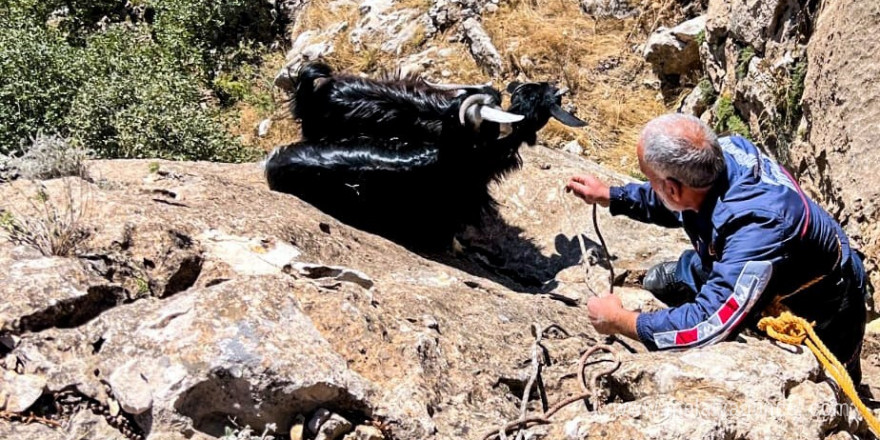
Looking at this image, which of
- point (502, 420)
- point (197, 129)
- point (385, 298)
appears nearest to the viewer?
point (502, 420)

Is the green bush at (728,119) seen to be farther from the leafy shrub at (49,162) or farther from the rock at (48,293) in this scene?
the rock at (48,293)

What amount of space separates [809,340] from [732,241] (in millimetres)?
385

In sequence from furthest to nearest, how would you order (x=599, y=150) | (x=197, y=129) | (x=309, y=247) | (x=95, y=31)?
(x=95, y=31) → (x=599, y=150) → (x=197, y=129) → (x=309, y=247)

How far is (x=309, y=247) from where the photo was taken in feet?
11.6

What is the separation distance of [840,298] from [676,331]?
0.86 meters

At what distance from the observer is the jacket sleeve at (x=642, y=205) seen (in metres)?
3.35

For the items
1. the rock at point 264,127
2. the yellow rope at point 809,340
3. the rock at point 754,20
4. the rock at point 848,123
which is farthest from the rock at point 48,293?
the rock at point 264,127

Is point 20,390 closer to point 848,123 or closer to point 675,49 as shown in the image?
point 848,123

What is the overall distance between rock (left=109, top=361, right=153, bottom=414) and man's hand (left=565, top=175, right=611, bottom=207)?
6.74 feet

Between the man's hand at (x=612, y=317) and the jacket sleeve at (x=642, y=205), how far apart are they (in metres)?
0.79

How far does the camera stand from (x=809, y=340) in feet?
8.23

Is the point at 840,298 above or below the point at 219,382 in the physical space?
below

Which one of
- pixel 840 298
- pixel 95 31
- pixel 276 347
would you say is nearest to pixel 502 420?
pixel 276 347

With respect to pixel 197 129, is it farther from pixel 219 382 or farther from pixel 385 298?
pixel 219 382
